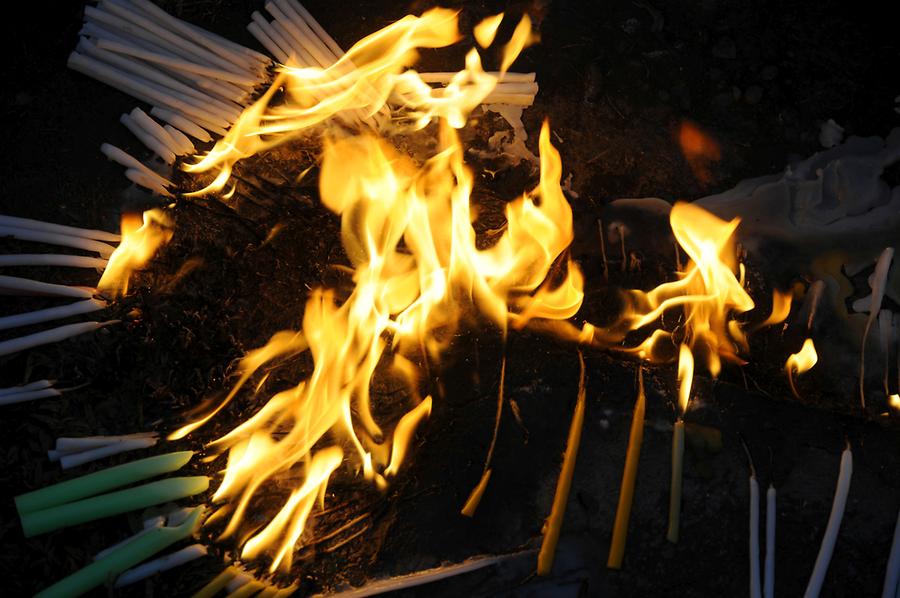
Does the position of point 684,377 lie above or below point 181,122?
below

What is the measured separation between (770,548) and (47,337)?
371 centimetres

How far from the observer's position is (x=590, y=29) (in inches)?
209

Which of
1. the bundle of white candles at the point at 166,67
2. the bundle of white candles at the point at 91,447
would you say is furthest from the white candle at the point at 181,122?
the bundle of white candles at the point at 91,447

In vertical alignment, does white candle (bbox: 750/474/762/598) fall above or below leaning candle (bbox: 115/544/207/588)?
below

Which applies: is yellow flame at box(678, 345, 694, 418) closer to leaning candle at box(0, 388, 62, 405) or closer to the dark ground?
the dark ground

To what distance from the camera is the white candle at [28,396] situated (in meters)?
3.81

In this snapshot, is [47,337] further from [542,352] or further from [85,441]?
[542,352]

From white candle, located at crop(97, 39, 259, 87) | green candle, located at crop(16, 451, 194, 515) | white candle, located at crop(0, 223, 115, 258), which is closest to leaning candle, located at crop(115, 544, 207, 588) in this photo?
green candle, located at crop(16, 451, 194, 515)

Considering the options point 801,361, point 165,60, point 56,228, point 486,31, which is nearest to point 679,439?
point 801,361

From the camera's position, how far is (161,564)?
11.8 ft

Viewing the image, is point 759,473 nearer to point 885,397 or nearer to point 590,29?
point 885,397

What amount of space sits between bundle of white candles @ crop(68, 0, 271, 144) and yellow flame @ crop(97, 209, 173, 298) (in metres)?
0.45

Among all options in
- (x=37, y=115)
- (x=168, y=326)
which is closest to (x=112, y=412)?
(x=168, y=326)

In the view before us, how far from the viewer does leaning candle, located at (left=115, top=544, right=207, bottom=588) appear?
3.55 metres
